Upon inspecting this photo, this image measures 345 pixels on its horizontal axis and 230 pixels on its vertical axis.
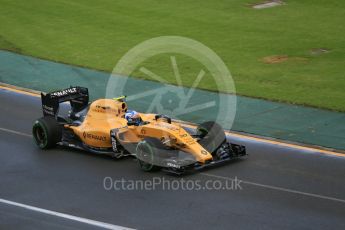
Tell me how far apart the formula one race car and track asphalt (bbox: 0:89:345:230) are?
0.89 feet

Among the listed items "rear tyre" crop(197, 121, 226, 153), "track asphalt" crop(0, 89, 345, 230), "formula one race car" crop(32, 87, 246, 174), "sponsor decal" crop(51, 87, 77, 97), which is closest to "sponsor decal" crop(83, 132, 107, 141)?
"formula one race car" crop(32, 87, 246, 174)

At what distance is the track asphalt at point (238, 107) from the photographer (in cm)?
2045

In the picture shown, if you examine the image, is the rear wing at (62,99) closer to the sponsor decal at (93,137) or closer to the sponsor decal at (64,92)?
the sponsor decal at (64,92)

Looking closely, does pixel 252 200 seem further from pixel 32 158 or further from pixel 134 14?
pixel 134 14

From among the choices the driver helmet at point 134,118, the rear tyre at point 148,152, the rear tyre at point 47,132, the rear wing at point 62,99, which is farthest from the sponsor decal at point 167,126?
the rear wing at point 62,99

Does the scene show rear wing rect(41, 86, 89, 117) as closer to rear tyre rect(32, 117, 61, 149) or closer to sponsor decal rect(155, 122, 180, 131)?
rear tyre rect(32, 117, 61, 149)

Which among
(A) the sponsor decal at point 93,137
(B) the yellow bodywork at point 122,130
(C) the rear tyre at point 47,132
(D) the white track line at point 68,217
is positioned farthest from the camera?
(C) the rear tyre at point 47,132

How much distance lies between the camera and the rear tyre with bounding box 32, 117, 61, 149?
64.0 ft

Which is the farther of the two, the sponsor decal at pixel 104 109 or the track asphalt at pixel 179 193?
the sponsor decal at pixel 104 109

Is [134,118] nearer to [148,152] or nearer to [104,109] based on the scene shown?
[104,109]

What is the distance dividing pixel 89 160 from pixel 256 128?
181 inches

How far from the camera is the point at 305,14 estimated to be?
32.3m

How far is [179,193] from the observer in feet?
55.2

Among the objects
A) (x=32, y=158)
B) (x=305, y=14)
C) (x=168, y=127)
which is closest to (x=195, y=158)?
(x=168, y=127)
